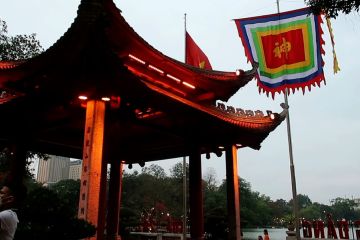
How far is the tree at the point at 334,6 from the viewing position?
7.23 metres

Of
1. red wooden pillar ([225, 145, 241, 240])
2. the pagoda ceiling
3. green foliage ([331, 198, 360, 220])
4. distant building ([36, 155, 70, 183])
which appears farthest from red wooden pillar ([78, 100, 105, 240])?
distant building ([36, 155, 70, 183])

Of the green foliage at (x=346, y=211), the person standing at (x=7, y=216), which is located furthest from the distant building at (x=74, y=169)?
the person standing at (x=7, y=216)

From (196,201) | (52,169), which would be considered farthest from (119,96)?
(52,169)

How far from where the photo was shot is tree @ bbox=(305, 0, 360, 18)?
7227 millimetres

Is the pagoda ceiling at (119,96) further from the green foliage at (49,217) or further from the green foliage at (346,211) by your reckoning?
the green foliage at (346,211)

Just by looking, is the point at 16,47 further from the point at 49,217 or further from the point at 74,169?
the point at 74,169

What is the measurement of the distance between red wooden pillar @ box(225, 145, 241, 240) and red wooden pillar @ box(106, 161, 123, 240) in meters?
5.83

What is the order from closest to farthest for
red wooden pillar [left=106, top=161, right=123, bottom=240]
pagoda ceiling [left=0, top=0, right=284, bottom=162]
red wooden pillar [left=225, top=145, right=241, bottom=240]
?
pagoda ceiling [left=0, top=0, right=284, bottom=162]
red wooden pillar [left=225, top=145, right=241, bottom=240]
red wooden pillar [left=106, top=161, right=123, bottom=240]

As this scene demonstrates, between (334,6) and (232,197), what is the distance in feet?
27.8

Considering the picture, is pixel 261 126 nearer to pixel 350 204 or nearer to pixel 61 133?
pixel 61 133

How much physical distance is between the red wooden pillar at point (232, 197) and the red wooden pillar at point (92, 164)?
639 centimetres

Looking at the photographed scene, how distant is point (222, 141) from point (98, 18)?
7994 mm

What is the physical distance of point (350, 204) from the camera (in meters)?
94.9

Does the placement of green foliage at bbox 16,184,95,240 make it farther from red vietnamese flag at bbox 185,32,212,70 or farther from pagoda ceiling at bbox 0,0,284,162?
red vietnamese flag at bbox 185,32,212,70
